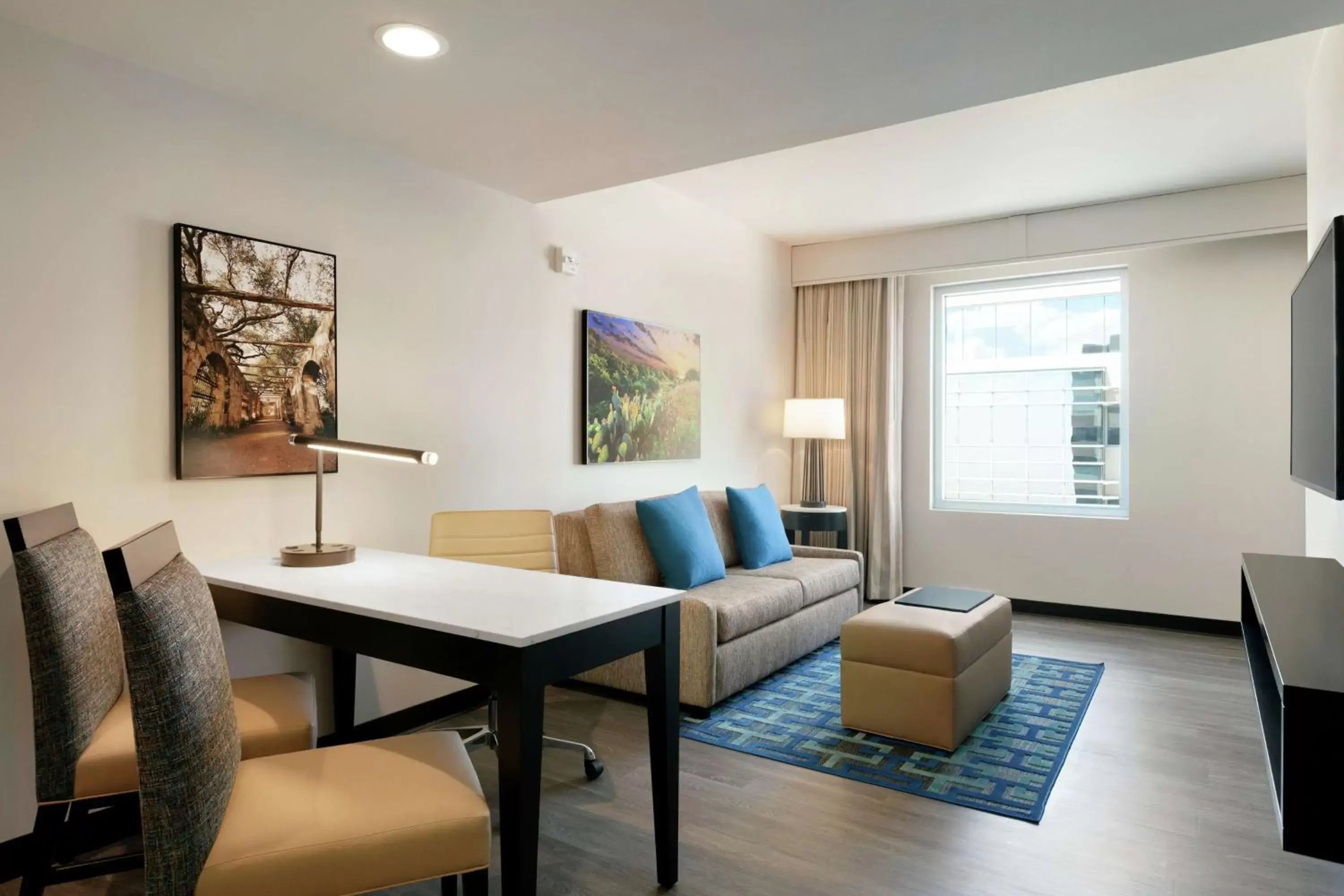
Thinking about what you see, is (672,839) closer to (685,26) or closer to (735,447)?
(685,26)

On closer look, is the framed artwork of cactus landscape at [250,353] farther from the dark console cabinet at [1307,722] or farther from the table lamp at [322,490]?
the dark console cabinet at [1307,722]

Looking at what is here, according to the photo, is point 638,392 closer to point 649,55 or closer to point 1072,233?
point 649,55

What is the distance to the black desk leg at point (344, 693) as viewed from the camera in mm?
2973

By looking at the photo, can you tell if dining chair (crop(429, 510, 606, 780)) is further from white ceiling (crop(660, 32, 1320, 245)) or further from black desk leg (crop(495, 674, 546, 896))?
white ceiling (crop(660, 32, 1320, 245))

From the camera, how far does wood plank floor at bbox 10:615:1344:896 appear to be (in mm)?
2139

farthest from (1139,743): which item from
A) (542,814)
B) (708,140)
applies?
(708,140)

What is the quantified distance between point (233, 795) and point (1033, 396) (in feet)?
17.9

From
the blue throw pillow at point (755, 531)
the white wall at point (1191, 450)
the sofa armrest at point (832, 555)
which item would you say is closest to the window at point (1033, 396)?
the white wall at point (1191, 450)

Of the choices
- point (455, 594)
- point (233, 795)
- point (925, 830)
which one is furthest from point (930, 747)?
point (233, 795)

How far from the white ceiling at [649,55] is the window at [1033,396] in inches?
131

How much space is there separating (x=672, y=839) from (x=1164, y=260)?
4831mm

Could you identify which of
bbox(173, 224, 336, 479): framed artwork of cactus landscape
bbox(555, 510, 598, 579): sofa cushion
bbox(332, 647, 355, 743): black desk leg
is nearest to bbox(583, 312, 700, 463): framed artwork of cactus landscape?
bbox(555, 510, 598, 579): sofa cushion

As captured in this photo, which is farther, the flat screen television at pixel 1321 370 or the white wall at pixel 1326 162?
the white wall at pixel 1326 162

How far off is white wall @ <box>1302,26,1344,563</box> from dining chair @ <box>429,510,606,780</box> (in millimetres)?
2851
